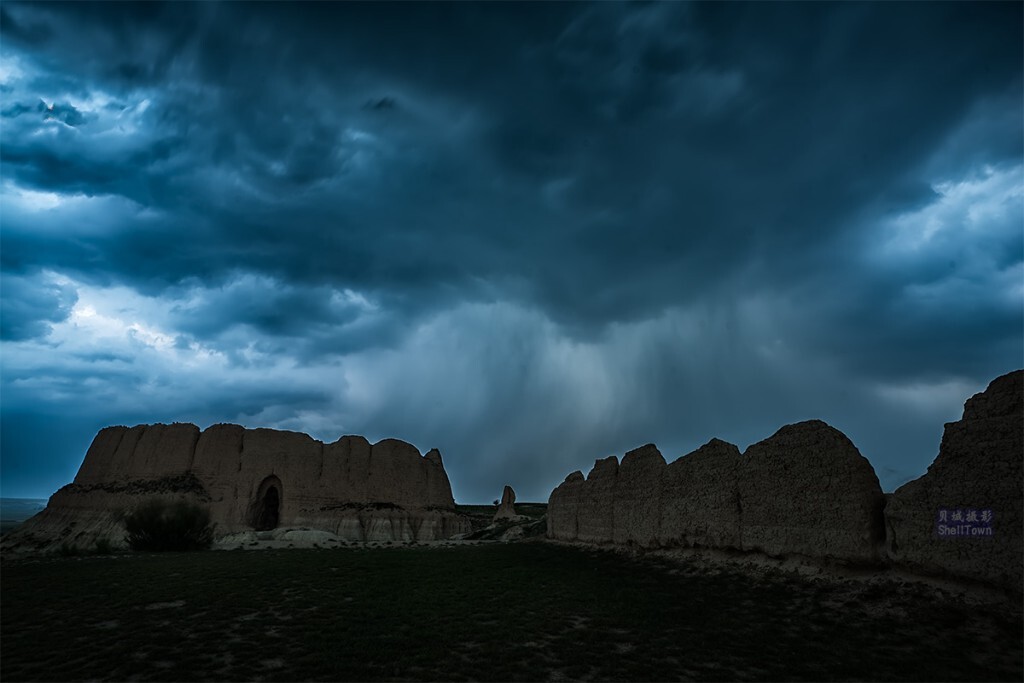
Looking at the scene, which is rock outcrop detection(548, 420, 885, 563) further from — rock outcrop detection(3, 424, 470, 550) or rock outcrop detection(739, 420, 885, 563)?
rock outcrop detection(3, 424, 470, 550)

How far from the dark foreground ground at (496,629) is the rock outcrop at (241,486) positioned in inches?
1044

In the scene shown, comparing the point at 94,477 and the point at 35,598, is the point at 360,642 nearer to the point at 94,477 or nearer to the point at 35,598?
the point at 35,598

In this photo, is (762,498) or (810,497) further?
(762,498)

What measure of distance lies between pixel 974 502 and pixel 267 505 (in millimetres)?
48771

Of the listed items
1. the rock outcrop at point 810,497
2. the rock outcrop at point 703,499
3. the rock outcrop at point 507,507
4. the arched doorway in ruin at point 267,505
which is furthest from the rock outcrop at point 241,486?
the rock outcrop at point 810,497

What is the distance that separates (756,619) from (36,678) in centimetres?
1412

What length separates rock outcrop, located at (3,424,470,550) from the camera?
43.4 m

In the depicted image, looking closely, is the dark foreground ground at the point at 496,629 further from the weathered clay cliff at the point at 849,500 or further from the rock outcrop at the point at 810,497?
the rock outcrop at the point at 810,497

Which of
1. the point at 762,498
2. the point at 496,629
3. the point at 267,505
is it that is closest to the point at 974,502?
the point at 762,498

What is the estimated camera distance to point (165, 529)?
102 feet

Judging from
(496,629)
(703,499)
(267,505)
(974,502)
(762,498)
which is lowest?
(496,629)

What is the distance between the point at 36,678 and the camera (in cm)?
857

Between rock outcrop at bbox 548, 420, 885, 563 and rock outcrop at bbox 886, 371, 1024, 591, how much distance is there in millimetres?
1191

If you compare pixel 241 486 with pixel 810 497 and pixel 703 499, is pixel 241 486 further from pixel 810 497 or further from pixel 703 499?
pixel 810 497
